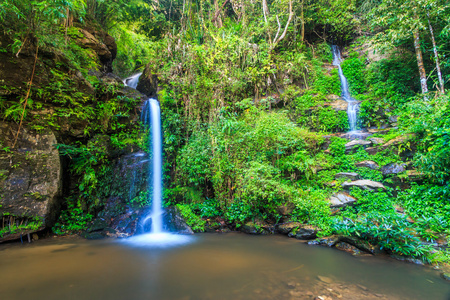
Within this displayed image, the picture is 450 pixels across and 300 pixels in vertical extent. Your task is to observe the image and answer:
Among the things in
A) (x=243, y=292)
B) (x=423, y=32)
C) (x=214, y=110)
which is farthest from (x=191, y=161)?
(x=423, y=32)

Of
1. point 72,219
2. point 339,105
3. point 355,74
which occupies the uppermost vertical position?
point 355,74

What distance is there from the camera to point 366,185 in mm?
5641

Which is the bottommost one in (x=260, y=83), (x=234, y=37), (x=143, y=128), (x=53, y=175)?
(x=53, y=175)

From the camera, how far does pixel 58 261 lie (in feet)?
12.6

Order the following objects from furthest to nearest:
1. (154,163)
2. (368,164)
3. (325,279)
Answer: (154,163)
(368,164)
(325,279)

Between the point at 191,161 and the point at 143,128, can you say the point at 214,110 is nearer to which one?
the point at 191,161

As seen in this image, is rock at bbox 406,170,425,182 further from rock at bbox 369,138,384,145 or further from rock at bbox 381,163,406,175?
rock at bbox 369,138,384,145

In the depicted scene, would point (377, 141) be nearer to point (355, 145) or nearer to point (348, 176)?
point (355, 145)

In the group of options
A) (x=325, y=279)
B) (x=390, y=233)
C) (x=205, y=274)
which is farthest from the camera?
(x=390, y=233)

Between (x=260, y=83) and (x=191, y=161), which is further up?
(x=260, y=83)

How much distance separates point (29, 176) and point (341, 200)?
27.9ft

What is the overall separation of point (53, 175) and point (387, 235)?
27.9 ft

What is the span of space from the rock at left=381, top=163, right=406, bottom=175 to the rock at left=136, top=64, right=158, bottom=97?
10.5 meters


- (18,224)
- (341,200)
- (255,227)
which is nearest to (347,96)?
(341,200)
